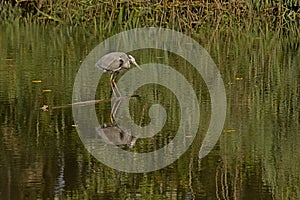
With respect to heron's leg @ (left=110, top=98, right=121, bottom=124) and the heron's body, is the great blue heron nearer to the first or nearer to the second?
the heron's body

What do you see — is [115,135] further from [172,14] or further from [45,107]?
[172,14]

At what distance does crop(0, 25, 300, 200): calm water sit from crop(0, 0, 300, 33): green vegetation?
2.65 metres

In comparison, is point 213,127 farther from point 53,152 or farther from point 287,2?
point 287,2

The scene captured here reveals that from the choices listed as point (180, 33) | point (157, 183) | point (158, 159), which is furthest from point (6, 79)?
point (180, 33)

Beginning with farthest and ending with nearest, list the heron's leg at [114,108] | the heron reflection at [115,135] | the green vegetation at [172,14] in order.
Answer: the green vegetation at [172,14], the heron's leg at [114,108], the heron reflection at [115,135]

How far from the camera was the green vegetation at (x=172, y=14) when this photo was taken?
13.7 m

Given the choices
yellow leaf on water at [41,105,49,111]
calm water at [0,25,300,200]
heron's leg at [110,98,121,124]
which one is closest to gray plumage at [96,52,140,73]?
calm water at [0,25,300,200]

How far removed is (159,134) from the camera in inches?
269

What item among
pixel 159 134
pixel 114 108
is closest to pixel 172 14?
pixel 114 108

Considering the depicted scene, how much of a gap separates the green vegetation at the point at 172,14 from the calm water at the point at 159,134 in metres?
2.65

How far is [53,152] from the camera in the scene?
245 inches

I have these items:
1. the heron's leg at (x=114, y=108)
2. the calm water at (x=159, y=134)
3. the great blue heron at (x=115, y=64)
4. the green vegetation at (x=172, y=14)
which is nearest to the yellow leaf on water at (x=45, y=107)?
the calm water at (x=159, y=134)

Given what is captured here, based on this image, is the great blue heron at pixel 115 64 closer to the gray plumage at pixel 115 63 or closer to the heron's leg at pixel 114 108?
the gray plumage at pixel 115 63

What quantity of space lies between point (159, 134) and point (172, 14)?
7241mm
